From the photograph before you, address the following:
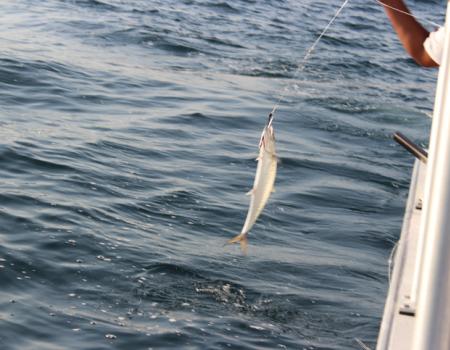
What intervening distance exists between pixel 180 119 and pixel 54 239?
14.0 feet

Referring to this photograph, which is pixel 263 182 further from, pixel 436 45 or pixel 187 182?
pixel 187 182

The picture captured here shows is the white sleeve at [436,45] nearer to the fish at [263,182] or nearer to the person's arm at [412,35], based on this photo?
the person's arm at [412,35]

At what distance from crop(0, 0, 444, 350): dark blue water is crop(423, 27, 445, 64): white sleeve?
2422mm

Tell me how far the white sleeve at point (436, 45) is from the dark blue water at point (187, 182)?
242cm

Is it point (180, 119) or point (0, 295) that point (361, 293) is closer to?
point (0, 295)

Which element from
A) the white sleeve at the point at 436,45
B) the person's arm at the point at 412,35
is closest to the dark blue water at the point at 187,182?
the person's arm at the point at 412,35

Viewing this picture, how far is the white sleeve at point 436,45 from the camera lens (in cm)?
420

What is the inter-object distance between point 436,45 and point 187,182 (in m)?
5.19

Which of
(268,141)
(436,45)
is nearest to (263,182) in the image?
(268,141)

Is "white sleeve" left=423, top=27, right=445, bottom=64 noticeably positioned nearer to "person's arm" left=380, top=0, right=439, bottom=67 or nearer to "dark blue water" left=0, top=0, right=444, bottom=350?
"person's arm" left=380, top=0, right=439, bottom=67

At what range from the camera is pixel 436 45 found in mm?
4223

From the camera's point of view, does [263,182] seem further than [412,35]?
No

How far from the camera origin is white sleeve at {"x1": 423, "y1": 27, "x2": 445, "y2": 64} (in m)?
4.20

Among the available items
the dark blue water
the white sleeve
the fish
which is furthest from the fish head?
the dark blue water
